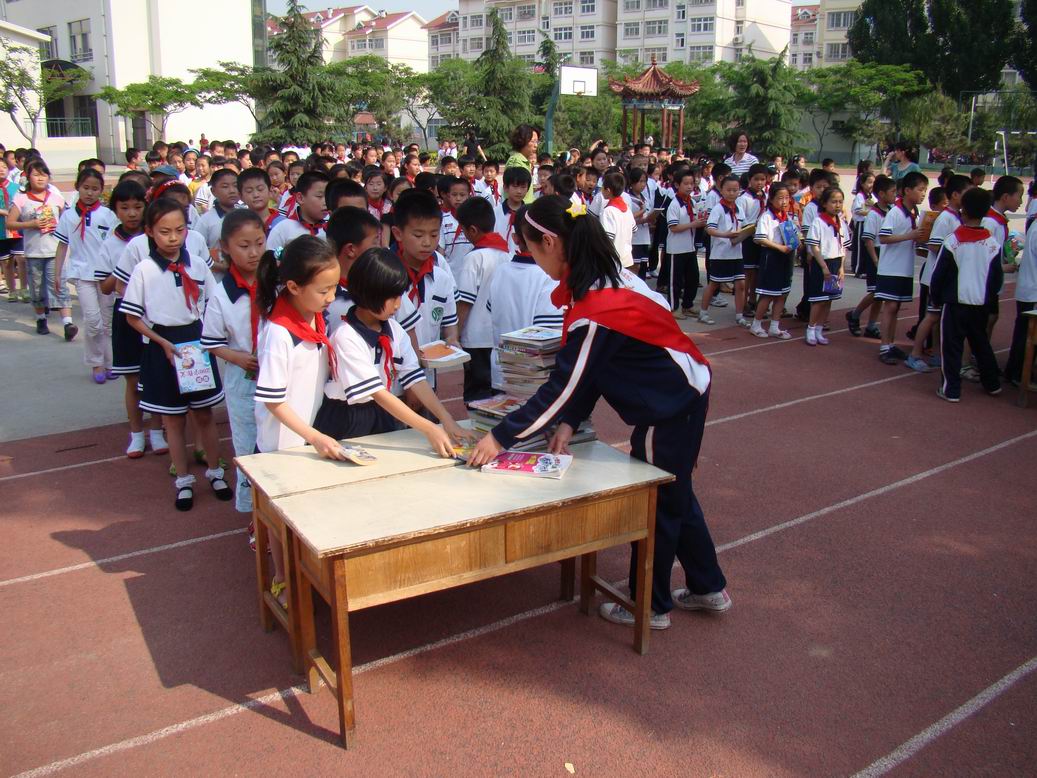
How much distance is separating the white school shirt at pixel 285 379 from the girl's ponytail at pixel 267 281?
0.09 m

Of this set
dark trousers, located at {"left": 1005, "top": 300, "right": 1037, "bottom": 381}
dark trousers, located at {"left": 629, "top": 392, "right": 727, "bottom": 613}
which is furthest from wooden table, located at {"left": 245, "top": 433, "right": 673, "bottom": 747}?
dark trousers, located at {"left": 1005, "top": 300, "right": 1037, "bottom": 381}

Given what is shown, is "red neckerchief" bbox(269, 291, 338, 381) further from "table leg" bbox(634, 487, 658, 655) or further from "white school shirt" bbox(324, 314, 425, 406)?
"table leg" bbox(634, 487, 658, 655)

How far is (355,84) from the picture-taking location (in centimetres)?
4038

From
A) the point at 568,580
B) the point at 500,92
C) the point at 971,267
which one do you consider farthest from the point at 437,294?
the point at 500,92

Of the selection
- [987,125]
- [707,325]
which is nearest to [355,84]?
[987,125]

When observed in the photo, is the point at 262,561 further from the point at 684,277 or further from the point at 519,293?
the point at 684,277

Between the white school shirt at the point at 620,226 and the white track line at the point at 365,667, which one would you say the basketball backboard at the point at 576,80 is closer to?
the white school shirt at the point at 620,226

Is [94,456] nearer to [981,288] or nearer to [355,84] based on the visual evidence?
[981,288]

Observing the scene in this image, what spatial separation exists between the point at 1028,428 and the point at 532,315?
13.8ft

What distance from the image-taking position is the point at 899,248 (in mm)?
8133

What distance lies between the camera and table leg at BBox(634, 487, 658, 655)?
332 centimetres

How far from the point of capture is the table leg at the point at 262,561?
3404mm

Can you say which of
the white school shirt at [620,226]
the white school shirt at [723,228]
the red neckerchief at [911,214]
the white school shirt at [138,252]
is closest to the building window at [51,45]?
the white school shirt at [620,226]

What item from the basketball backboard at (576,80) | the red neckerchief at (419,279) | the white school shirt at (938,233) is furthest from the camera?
the basketball backboard at (576,80)
